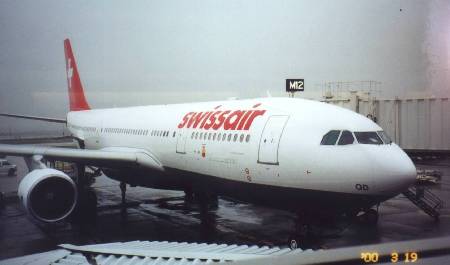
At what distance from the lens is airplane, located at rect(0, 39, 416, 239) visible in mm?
8336

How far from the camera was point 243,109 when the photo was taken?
11492mm

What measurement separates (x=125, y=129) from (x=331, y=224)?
9878mm

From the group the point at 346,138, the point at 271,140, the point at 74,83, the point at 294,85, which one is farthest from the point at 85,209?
the point at 294,85

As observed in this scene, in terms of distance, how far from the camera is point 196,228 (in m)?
12.9

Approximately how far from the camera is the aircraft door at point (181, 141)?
12.5 metres

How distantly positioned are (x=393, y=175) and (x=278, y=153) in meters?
2.27

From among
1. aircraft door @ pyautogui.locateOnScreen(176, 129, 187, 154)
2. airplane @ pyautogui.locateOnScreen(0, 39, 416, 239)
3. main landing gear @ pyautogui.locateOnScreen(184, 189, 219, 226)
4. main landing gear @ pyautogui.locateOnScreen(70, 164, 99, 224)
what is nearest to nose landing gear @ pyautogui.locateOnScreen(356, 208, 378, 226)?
main landing gear @ pyautogui.locateOnScreen(184, 189, 219, 226)

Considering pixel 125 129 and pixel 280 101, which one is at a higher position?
pixel 280 101

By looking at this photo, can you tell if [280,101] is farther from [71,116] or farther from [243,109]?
[71,116]

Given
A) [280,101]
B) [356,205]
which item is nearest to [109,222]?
[280,101]

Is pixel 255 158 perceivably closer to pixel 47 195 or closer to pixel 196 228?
pixel 196 228
